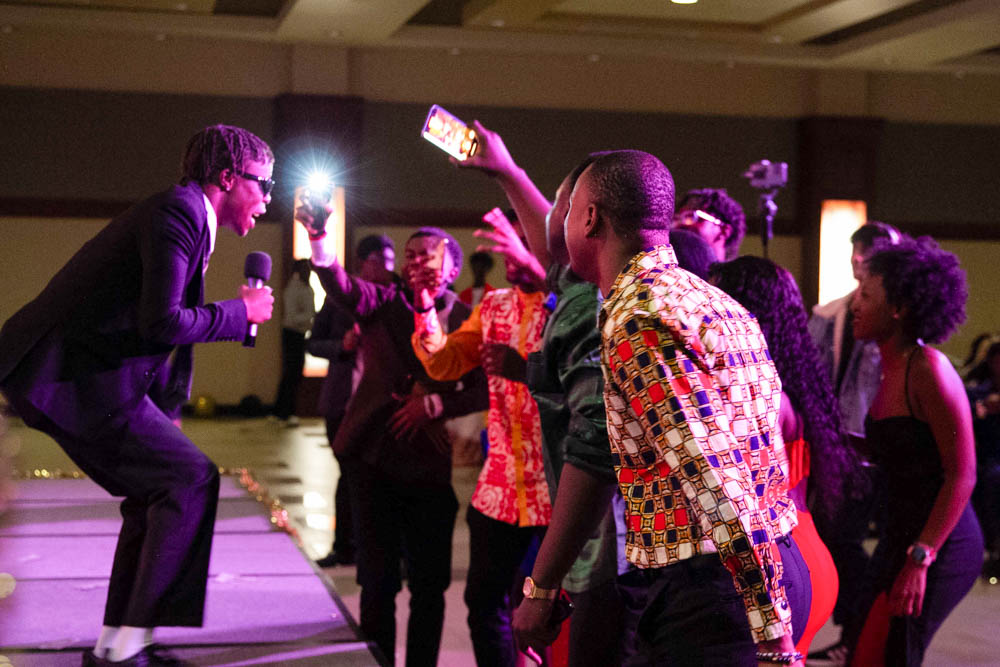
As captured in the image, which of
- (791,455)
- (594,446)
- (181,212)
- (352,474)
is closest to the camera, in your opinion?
(594,446)

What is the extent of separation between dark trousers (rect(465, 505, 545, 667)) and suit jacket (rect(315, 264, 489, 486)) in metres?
0.33

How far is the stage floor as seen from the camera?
2.67 m

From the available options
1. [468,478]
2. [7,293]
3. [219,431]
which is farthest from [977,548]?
[7,293]

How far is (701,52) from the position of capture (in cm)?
1123

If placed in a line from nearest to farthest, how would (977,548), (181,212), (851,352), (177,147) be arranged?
1. (181,212)
2. (977,548)
3. (851,352)
4. (177,147)

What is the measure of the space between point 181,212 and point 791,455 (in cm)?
142

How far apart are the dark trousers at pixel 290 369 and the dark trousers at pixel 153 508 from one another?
7863mm

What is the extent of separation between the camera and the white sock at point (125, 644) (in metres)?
2.52

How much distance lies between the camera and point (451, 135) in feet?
7.95

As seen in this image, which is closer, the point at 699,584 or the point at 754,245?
the point at 699,584

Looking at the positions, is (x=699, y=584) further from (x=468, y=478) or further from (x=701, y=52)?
(x=701, y=52)

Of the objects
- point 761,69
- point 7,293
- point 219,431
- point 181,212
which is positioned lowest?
point 219,431

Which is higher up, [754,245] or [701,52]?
[701,52]

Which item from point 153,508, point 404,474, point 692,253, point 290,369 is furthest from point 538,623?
point 290,369
